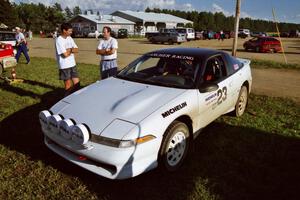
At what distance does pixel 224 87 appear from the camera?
451cm

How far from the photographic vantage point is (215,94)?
4.23 meters

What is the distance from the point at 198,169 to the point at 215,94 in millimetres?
1211

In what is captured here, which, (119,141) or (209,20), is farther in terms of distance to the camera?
(209,20)

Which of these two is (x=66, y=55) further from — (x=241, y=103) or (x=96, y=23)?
(x=96, y=23)

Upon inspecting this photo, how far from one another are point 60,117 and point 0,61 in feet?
24.8

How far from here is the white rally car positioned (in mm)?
3020

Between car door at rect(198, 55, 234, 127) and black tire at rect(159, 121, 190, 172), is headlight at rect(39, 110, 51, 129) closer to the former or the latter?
black tire at rect(159, 121, 190, 172)

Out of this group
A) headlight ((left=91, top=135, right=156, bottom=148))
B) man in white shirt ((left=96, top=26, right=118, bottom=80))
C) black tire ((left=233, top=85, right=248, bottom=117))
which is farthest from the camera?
man in white shirt ((left=96, top=26, right=118, bottom=80))

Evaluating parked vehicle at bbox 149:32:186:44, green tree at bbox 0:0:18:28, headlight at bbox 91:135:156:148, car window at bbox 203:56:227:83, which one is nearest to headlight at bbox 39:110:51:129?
headlight at bbox 91:135:156:148

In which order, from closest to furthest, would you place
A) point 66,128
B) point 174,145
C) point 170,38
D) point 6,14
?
point 66,128
point 174,145
point 170,38
point 6,14

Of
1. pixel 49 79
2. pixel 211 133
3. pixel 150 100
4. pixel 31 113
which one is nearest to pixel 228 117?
pixel 211 133

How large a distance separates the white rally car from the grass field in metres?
0.30

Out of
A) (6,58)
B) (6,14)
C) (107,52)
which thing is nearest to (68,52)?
(107,52)

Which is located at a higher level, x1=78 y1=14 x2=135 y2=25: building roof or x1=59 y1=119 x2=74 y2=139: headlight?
x1=78 y1=14 x2=135 y2=25: building roof
